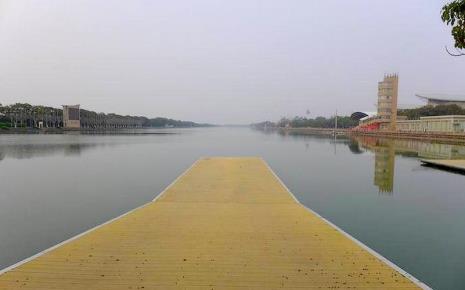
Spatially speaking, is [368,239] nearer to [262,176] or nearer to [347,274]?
[347,274]

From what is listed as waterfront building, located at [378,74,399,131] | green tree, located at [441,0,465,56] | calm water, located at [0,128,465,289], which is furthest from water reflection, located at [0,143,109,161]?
waterfront building, located at [378,74,399,131]

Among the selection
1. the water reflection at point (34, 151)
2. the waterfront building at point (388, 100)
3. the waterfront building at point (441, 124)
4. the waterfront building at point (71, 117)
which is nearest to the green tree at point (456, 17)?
the water reflection at point (34, 151)

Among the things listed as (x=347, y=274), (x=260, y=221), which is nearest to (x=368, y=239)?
(x=260, y=221)

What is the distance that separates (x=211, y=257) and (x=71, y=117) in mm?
181564

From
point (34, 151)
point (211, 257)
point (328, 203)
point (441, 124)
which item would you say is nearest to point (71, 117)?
point (34, 151)

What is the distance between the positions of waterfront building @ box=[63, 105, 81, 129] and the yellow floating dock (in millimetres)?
Answer: 170523

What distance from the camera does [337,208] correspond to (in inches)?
559

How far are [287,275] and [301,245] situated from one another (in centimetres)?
177

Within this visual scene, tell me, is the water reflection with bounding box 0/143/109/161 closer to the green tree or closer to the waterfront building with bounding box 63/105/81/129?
the green tree

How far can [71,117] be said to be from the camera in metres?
171

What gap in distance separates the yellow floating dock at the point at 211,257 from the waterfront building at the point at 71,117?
171m

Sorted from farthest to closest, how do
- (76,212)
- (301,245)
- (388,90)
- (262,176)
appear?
(388,90) < (262,176) < (76,212) < (301,245)

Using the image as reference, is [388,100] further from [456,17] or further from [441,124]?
[456,17]

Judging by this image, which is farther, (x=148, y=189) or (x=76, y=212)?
(x=148, y=189)
